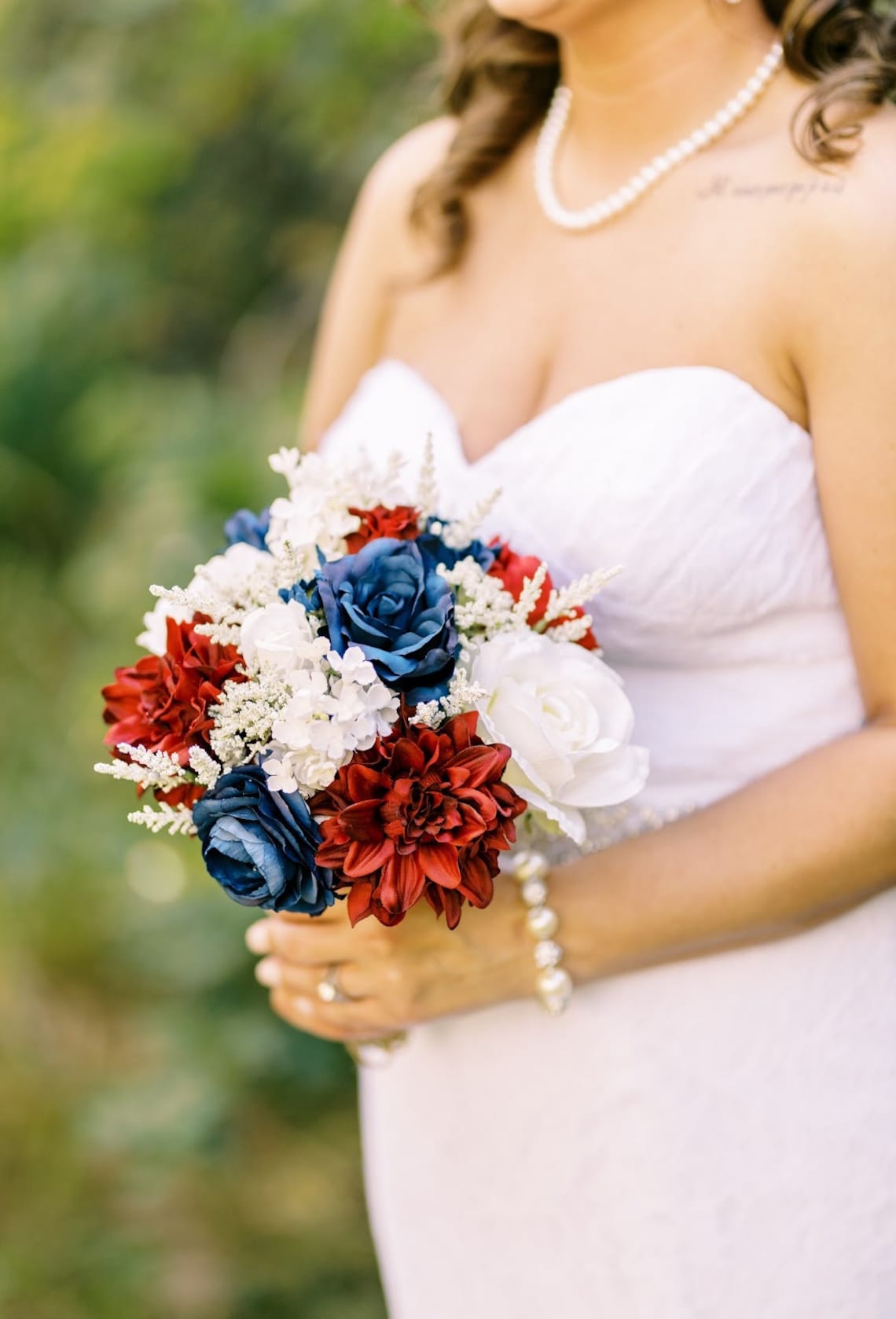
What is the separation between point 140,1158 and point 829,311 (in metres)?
2.72

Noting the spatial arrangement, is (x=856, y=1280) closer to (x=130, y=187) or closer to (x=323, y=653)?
(x=323, y=653)

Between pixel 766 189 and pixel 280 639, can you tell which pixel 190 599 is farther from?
pixel 766 189

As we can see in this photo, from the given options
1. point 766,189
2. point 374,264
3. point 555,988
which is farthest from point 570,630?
point 374,264

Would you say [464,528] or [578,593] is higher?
[464,528]

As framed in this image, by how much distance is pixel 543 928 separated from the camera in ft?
5.12

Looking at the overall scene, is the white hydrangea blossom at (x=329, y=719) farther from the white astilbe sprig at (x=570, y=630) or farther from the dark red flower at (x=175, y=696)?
the white astilbe sprig at (x=570, y=630)

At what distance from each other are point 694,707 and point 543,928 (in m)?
0.35

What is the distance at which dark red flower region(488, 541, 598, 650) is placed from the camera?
1.39m

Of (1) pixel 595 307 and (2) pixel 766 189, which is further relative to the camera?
(1) pixel 595 307

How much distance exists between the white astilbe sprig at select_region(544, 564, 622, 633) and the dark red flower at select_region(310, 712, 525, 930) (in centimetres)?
18

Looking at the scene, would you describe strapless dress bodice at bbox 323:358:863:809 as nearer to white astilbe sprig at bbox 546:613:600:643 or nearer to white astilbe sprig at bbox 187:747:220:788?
white astilbe sprig at bbox 546:613:600:643

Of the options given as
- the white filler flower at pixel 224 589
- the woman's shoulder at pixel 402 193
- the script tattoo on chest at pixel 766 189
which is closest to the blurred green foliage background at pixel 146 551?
the woman's shoulder at pixel 402 193

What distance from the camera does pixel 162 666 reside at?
4.39 ft

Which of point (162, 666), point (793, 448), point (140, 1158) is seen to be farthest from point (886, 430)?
point (140, 1158)
